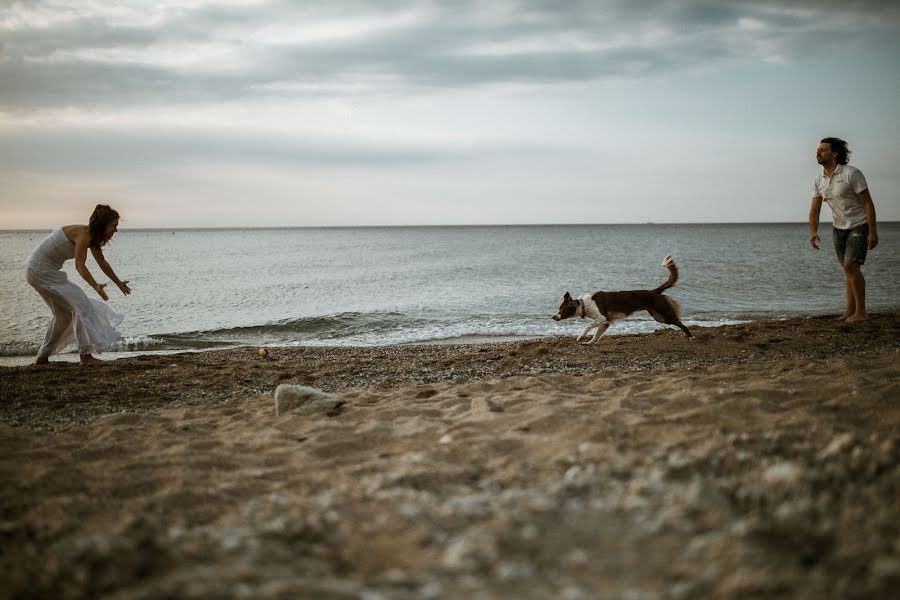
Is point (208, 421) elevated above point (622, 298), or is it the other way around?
point (622, 298)

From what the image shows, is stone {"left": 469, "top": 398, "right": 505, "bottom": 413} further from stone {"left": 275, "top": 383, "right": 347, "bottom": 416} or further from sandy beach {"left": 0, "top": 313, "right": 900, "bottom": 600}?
stone {"left": 275, "top": 383, "right": 347, "bottom": 416}

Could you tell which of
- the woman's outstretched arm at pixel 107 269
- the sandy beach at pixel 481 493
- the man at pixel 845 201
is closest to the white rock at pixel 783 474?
the sandy beach at pixel 481 493

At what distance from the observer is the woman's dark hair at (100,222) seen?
7.99m

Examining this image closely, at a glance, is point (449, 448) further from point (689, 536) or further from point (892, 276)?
point (892, 276)

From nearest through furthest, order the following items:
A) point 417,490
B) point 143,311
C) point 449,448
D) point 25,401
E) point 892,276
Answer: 1. point 417,490
2. point 449,448
3. point 25,401
4. point 143,311
5. point 892,276

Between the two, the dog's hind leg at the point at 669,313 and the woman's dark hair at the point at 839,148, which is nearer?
the woman's dark hair at the point at 839,148

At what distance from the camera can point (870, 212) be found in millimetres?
8312

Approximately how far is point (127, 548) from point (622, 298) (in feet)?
27.3

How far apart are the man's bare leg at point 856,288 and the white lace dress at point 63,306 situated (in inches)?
443

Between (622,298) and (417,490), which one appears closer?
(417,490)

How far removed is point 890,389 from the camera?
4.53 m

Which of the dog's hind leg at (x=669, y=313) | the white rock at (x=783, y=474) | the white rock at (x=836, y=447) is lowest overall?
the white rock at (x=783, y=474)

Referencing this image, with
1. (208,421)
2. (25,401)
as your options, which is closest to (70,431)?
(208,421)

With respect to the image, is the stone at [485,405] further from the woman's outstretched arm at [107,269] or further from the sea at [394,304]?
the sea at [394,304]
